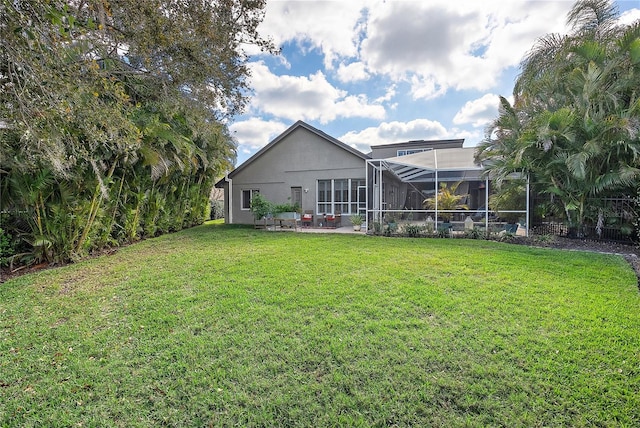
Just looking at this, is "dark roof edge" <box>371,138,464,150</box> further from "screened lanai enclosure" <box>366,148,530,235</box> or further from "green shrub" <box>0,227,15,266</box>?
"green shrub" <box>0,227,15,266</box>

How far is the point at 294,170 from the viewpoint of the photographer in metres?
17.1

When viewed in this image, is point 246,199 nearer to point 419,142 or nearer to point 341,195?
point 341,195

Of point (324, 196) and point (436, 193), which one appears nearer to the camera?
point (436, 193)

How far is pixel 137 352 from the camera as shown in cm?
352

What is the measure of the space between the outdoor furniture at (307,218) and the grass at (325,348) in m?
9.85

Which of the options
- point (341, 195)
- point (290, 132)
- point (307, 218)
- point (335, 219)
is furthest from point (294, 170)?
point (335, 219)

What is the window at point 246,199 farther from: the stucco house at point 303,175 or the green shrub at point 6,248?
the green shrub at point 6,248

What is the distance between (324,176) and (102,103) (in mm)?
12066

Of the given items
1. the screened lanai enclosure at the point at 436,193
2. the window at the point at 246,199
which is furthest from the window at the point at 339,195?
the window at the point at 246,199

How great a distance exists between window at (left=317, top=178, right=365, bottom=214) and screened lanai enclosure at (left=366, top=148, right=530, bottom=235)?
103 cm

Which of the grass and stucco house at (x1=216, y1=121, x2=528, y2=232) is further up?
stucco house at (x1=216, y1=121, x2=528, y2=232)

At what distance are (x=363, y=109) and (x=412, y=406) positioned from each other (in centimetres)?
1918

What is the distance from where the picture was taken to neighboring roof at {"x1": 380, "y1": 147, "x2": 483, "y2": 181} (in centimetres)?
1210

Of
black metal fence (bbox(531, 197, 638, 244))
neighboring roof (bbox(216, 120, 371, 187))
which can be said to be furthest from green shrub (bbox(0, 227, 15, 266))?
black metal fence (bbox(531, 197, 638, 244))
